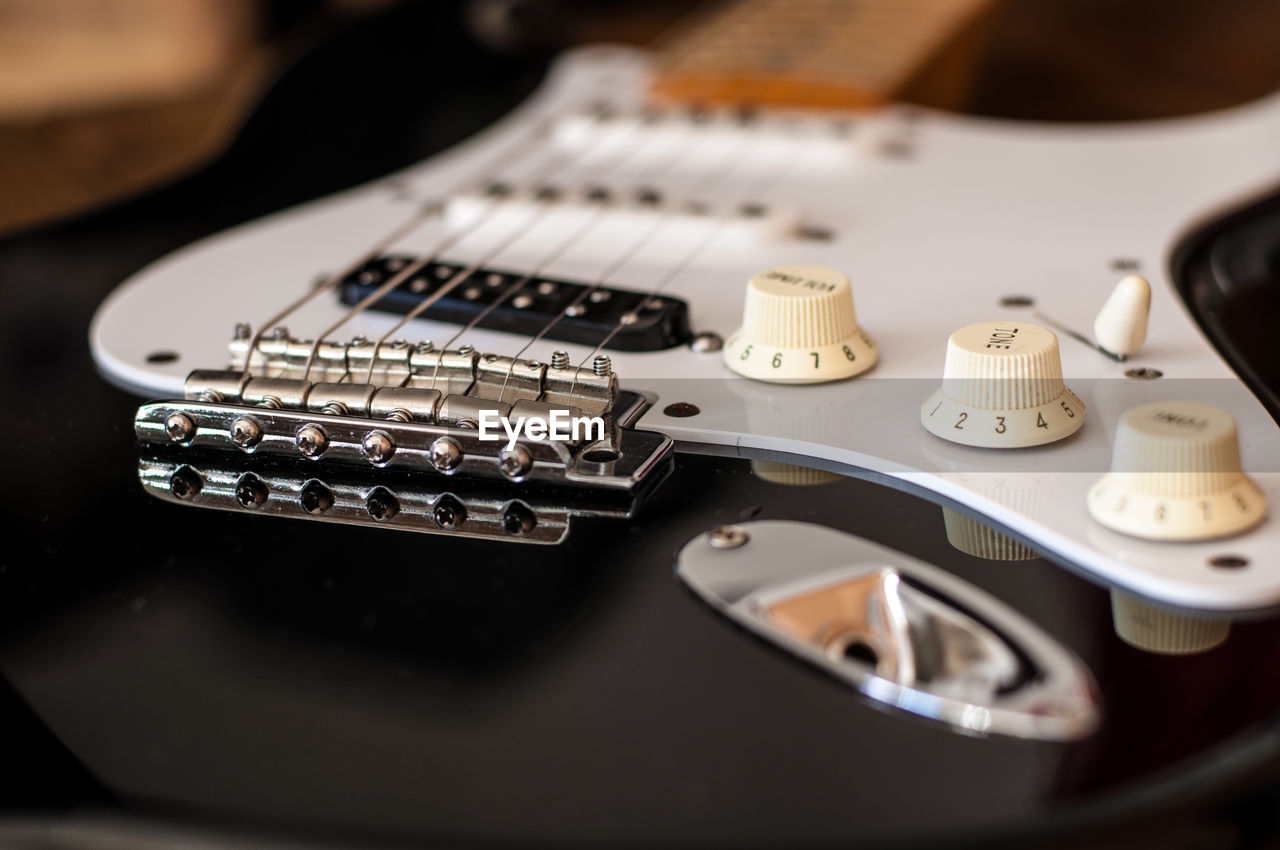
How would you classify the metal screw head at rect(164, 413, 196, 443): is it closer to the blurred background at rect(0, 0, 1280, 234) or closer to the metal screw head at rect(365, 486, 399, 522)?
the metal screw head at rect(365, 486, 399, 522)

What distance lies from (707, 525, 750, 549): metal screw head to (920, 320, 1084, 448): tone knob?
0.13 m

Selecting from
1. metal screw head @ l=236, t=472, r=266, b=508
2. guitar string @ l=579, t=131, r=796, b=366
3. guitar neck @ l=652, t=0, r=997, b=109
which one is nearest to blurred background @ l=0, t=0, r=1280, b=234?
guitar neck @ l=652, t=0, r=997, b=109

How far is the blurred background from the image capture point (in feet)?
4.72

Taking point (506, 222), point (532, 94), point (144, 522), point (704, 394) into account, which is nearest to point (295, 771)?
point (144, 522)

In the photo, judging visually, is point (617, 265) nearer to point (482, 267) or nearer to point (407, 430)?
point (482, 267)

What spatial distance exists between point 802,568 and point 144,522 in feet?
1.05

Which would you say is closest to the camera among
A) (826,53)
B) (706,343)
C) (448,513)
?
(448,513)

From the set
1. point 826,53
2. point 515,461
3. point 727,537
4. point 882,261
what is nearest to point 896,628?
point 727,537

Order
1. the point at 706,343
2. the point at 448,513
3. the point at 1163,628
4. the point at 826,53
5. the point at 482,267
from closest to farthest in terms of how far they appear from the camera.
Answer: the point at 1163,628 → the point at 448,513 → the point at 706,343 → the point at 482,267 → the point at 826,53

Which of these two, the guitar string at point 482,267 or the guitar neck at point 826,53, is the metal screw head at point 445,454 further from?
the guitar neck at point 826,53

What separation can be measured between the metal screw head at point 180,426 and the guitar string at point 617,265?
0.54ft

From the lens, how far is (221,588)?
586 millimetres

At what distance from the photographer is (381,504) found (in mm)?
647

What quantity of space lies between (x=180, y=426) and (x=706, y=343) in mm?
301
